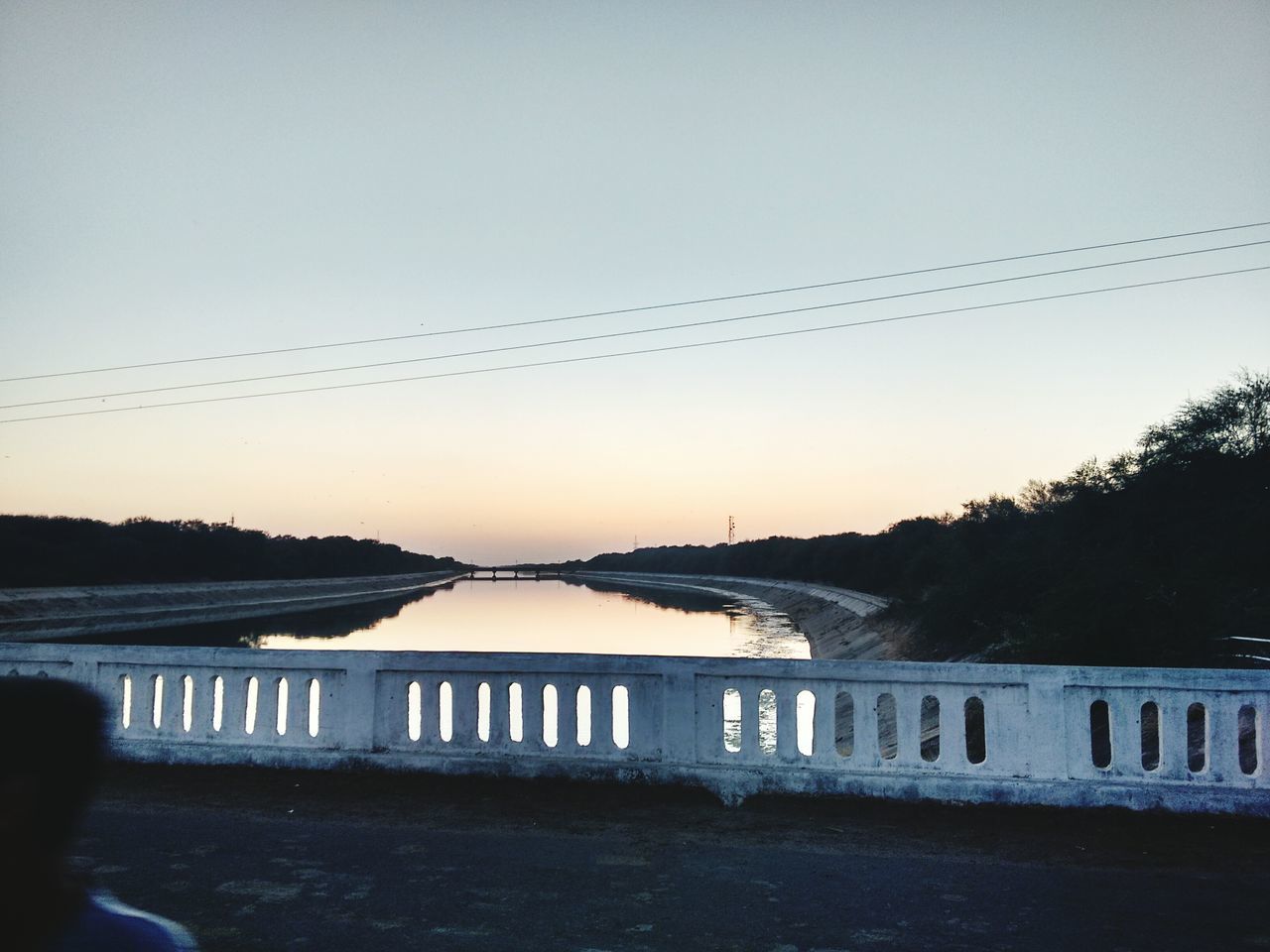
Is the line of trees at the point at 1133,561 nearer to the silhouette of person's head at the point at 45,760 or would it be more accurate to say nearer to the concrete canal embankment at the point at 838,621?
the concrete canal embankment at the point at 838,621

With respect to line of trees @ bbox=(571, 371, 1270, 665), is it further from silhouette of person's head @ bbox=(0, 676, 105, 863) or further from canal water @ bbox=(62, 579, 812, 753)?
silhouette of person's head @ bbox=(0, 676, 105, 863)

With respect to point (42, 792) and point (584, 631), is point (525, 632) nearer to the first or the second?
point (584, 631)

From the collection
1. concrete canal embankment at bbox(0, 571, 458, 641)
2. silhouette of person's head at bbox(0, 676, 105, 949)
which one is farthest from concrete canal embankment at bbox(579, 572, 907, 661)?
concrete canal embankment at bbox(0, 571, 458, 641)

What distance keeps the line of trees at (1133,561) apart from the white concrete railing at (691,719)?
697 cm

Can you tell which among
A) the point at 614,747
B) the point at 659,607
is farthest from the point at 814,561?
the point at 614,747

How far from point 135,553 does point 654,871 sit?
89.6 m

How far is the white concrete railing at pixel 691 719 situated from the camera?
260 inches

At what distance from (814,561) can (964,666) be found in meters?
96.6

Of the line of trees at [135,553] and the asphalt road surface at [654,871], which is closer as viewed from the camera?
the asphalt road surface at [654,871]

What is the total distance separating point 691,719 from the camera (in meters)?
7.32

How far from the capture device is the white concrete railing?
660 cm

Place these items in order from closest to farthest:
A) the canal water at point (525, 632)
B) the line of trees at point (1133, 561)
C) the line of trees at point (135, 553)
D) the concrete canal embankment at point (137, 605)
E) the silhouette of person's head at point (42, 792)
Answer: the silhouette of person's head at point (42, 792)
the line of trees at point (1133, 561)
the canal water at point (525, 632)
the concrete canal embankment at point (137, 605)
the line of trees at point (135, 553)

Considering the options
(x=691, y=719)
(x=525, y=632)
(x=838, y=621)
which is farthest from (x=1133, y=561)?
(x=525, y=632)

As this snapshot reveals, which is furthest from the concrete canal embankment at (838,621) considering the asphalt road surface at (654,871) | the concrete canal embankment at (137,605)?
the concrete canal embankment at (137,605)
